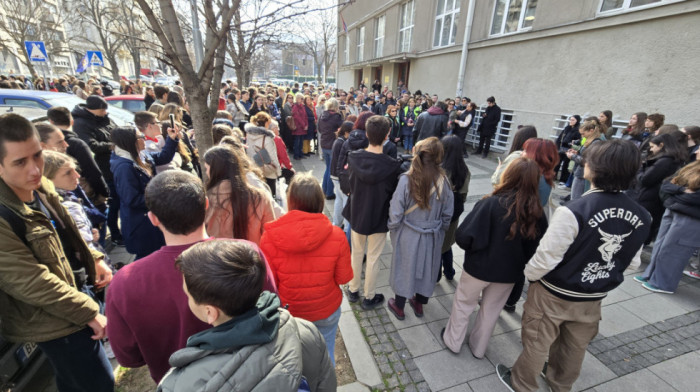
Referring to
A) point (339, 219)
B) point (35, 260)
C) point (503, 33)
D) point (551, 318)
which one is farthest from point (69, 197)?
point (503, 33)

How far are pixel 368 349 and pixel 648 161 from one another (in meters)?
4.45

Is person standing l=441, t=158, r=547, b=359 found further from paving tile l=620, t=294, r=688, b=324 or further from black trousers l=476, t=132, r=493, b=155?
black trousers l=476, t=132, r=493, b=155

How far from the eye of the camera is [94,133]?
4293 millimetres

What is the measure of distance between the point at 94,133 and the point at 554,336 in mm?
5928

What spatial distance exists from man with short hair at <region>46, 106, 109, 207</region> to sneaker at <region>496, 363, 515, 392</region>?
4691 millimetres

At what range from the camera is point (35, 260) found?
4.63 ft

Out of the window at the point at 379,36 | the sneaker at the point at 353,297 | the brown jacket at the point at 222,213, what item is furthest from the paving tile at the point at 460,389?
the window at the point at 379,36

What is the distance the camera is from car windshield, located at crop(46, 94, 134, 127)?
6289mm

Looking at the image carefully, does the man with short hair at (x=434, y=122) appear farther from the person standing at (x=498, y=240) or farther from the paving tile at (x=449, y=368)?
the paving tile at (x=449, y=368)

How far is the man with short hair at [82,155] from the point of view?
3463 mm

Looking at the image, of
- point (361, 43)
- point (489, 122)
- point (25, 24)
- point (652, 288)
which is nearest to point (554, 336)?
point (652, 288)

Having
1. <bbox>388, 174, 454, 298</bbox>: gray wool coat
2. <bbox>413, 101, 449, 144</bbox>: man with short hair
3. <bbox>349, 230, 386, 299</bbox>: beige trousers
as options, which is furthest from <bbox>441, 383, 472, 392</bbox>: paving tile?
<bbox>413, 101, 449, 144</bbox>: man with short hair

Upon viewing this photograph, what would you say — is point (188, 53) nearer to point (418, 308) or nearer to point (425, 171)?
point (425, 171)

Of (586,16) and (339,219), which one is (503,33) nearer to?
(586,16)
